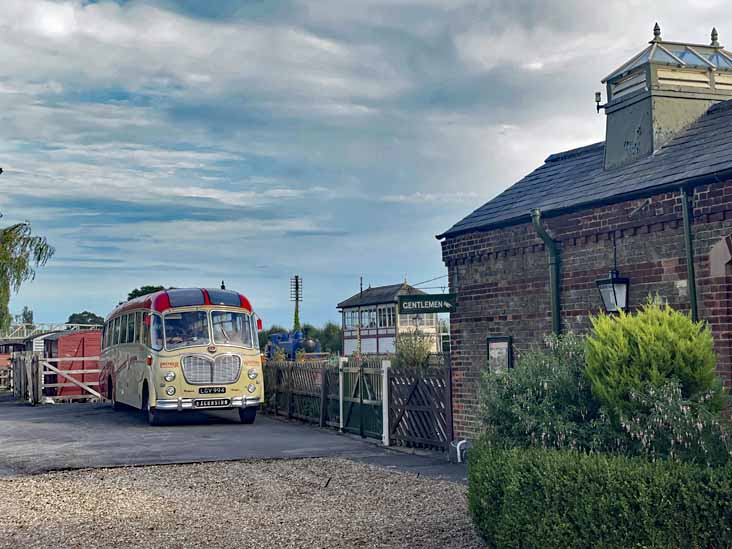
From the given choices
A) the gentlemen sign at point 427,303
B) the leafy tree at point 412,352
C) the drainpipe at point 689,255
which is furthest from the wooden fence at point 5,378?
the drainpipe at point 689,255

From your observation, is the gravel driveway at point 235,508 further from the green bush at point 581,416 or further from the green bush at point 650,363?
the green bush at point 650,363

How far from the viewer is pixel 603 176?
41.2 ft

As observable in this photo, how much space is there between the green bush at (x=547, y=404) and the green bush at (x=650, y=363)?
0.31 m

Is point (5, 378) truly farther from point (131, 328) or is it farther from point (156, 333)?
point (156, 333)

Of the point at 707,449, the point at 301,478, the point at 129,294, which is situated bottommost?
the point at 301,478

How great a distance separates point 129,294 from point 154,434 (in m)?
35.7

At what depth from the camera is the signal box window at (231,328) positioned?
19.5 metres

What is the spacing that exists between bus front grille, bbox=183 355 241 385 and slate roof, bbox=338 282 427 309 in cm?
4415

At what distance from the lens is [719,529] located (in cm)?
536

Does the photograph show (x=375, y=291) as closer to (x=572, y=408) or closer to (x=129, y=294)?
(x=129, y=294)

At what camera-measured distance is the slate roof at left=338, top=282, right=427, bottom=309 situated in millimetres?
65750

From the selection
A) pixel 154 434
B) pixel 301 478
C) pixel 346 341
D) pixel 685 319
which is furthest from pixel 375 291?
pixel 685 319

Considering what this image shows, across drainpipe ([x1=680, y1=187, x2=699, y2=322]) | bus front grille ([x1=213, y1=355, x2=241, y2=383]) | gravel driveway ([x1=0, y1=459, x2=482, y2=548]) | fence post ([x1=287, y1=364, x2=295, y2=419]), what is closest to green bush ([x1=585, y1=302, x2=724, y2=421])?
gravel driveway ([x1=0, y1=459, x2=482, y2=548])

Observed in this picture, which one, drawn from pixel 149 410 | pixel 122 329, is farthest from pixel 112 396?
pixel 149 410
